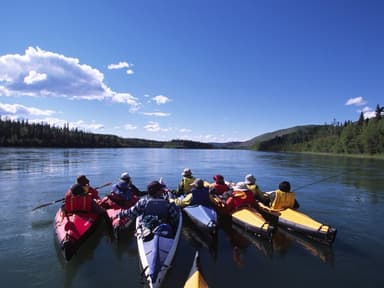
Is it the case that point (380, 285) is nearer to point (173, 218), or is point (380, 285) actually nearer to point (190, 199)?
point (173, 218)

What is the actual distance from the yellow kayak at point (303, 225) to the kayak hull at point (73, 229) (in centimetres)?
674

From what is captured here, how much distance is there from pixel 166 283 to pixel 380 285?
18.1 feet

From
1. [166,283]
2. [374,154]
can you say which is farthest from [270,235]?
[374,154]

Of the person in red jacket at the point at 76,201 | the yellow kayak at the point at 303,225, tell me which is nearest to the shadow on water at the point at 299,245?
the yellow kayak at the point at 303,225

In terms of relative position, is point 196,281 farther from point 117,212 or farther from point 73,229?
point 117,212

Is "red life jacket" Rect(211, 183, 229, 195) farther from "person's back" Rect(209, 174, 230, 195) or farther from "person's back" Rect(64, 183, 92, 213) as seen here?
"person's back" Rect(64, 183, 92, 213)

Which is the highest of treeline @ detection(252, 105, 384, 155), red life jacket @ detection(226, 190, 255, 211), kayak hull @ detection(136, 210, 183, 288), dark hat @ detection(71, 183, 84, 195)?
treeline @ detection(252, 105, 384, 155)

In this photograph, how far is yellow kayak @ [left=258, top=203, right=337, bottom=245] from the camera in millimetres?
8805

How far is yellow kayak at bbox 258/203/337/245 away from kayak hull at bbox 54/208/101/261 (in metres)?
6.74

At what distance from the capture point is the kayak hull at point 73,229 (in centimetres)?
745

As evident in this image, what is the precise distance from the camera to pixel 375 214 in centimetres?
1384

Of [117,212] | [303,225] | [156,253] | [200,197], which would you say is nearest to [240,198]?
[200,197]

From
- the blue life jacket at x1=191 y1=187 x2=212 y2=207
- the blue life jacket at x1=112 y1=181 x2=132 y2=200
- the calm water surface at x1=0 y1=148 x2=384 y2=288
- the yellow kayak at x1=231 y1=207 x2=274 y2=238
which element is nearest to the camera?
the calm water surface at x1=0 y1=148 x2=384 y2=288

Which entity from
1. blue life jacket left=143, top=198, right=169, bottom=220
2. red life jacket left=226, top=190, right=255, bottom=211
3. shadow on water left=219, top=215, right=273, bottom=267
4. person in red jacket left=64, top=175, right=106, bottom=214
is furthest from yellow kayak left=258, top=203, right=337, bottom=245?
person in red jacket left=64, top=175, right=106, bottom=214
